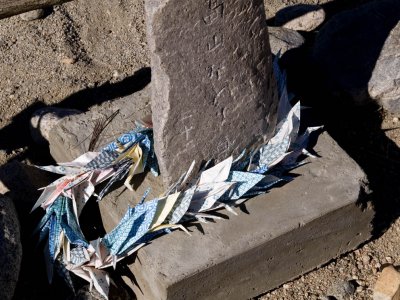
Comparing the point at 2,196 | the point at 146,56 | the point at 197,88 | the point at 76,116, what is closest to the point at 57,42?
the point at 146,56

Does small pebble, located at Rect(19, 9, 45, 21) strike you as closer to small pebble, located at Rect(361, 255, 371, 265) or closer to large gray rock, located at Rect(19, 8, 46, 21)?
large gray rock, located at Rect(19, 8, 46, 21)

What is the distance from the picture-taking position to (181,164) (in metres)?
3.81

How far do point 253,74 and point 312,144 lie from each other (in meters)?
0.62

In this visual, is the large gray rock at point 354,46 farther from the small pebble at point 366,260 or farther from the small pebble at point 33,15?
the small pebble at point 33,15

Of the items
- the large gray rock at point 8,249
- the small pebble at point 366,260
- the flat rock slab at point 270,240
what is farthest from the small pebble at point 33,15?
the small pebble at point 366,260

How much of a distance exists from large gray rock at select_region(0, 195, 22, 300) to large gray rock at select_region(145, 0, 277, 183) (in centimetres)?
72

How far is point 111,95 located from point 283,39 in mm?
1065

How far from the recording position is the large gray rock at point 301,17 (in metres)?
5.44

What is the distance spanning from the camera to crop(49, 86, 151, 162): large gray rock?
4.23 metres

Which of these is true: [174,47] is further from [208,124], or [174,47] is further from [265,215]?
[265,215]

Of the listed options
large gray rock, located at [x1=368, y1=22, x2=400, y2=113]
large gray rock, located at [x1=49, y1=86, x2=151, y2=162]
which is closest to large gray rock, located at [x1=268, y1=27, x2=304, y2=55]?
large gray rock, located at [x1=368, y1=22, x2=400, y2=113]

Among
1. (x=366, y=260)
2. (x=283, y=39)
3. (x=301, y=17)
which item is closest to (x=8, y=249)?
(x=366, y=260)

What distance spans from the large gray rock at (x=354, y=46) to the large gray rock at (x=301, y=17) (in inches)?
16.7

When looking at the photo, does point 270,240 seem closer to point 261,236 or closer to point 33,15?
point 261,236
